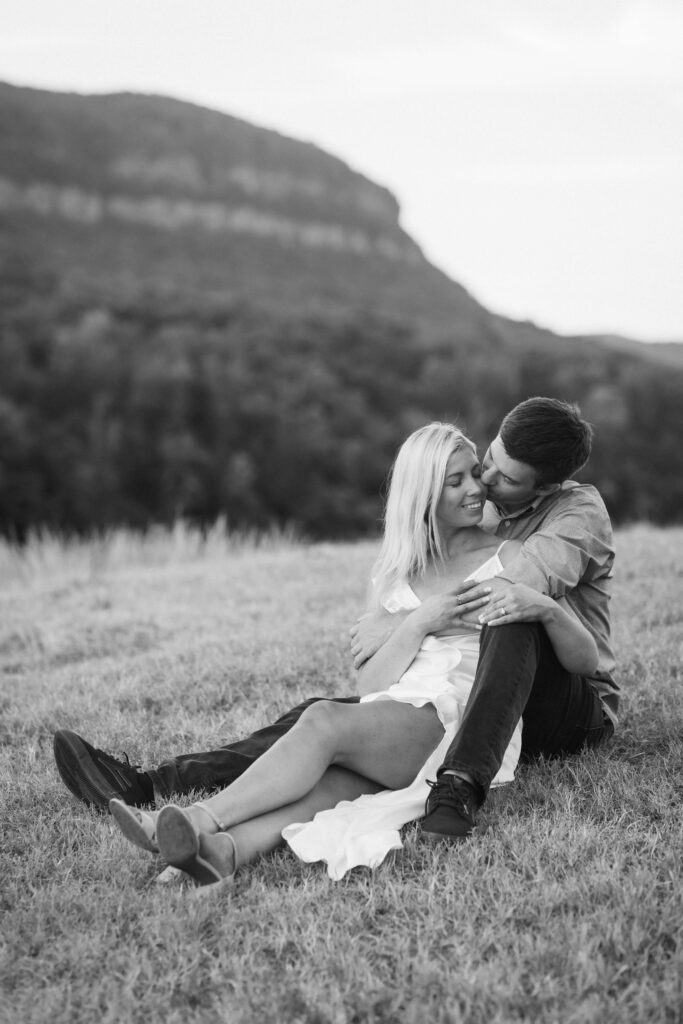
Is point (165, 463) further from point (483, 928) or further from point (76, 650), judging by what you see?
point (483, 928)

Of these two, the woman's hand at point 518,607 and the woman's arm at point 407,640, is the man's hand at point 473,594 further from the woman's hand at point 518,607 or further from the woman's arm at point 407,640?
the woman's hand at point 518,607

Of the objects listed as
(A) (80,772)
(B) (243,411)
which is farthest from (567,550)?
(B) (243,411)

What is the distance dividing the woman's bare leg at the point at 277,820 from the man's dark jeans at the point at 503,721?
0.31m

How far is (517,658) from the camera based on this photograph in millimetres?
3051

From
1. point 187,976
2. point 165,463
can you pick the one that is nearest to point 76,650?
point 187,976

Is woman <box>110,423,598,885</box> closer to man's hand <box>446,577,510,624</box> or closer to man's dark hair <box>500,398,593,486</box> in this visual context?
man's hand <box>446,577,510,624</box>

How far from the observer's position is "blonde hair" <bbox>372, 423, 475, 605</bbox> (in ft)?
11.7

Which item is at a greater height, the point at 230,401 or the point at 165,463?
the point at 230,401

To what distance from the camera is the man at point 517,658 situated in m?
2.99

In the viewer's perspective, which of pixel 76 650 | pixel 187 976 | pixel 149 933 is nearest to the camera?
pixel 187 976

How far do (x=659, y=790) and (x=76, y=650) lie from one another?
15.1 ft

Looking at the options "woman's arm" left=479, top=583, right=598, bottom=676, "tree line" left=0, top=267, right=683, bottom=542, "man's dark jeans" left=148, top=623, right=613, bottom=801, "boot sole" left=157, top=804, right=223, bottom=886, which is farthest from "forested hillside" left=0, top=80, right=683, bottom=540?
"boot sole" left=157, top=804, right=223, bottom=886

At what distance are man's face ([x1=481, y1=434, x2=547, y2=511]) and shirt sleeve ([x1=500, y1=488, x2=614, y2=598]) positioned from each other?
136mm

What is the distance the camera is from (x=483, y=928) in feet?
8.22
